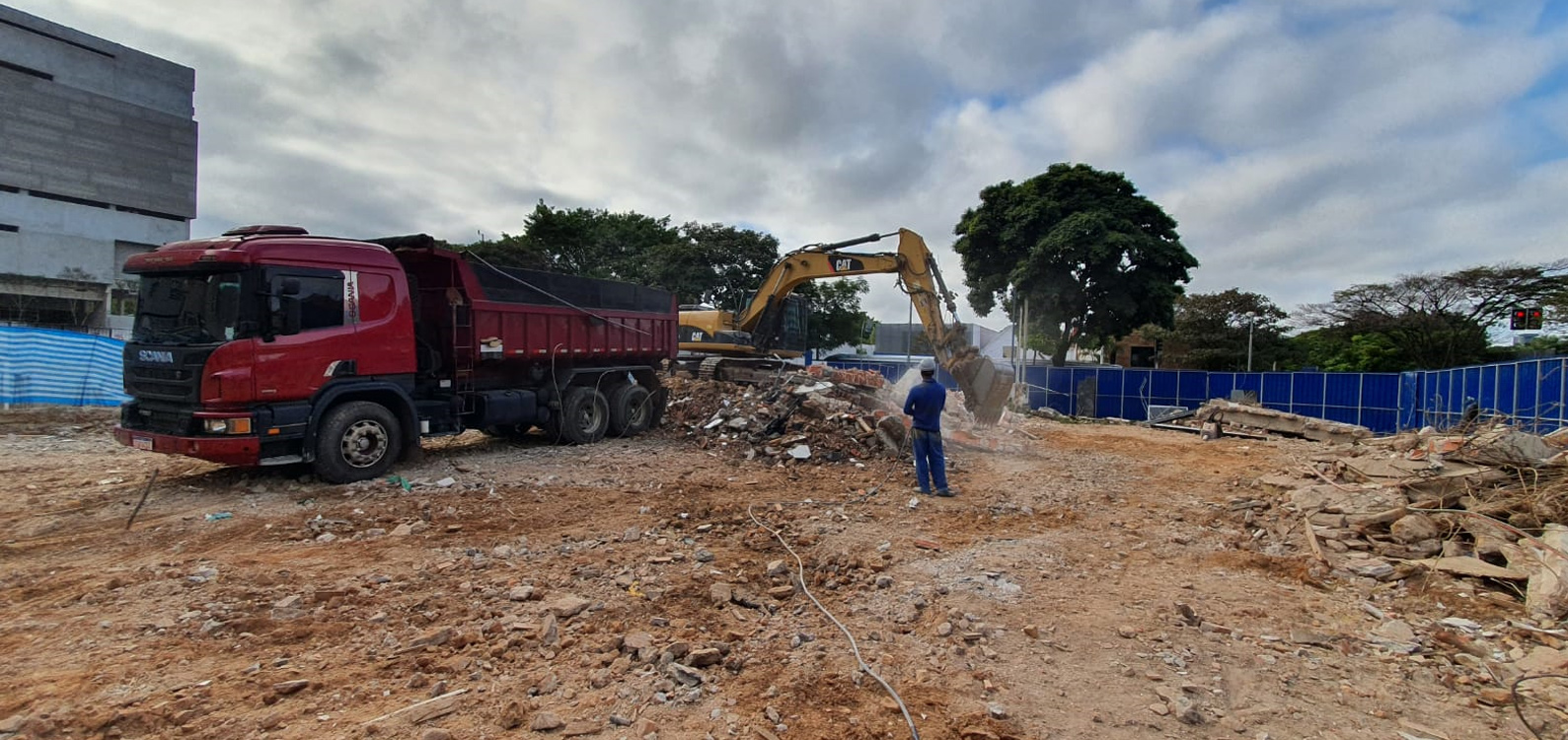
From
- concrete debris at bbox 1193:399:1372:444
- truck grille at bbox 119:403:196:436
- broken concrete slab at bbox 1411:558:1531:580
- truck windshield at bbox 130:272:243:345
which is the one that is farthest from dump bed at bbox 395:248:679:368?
concrete debris at bbox 1193:399:1372:444

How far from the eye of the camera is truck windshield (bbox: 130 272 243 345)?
21.4 ft

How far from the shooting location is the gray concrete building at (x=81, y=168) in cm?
3297

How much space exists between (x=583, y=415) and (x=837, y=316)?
35.9m

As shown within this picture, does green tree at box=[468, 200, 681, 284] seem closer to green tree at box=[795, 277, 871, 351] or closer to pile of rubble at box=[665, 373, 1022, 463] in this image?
green tree at box=[795, 277, 871, 351]

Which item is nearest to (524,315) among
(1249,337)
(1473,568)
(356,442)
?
(356,442)

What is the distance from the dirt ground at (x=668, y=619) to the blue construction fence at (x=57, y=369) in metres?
8.83

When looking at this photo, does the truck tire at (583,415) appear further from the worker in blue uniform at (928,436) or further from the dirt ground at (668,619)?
the worker in blue uniform at (928,436)

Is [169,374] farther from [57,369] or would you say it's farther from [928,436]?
[57,369]

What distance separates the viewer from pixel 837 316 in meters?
45.6

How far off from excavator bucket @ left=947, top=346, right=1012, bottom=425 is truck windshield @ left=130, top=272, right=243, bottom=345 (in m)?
9.63

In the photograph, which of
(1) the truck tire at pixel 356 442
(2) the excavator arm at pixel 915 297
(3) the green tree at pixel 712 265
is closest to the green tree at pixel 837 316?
(3) the green tree at pixel 712 265

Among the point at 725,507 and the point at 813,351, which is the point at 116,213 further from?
the point at 725,507

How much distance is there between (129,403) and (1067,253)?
25.4 m

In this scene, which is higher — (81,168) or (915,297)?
(81,168)
